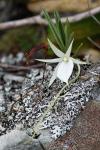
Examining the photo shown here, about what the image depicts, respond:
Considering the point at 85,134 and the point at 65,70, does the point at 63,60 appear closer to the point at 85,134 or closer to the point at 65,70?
the point at 65,70

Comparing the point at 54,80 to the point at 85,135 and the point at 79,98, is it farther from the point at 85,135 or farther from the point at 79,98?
the point at 85,135

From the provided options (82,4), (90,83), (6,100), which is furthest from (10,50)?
(90,83)

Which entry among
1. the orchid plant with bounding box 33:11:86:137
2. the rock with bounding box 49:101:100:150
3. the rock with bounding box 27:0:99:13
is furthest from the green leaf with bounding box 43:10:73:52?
the rock with bounding box 27:0:99:13

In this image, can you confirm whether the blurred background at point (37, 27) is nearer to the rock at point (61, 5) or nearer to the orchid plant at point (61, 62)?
the rock at point (61, 5)

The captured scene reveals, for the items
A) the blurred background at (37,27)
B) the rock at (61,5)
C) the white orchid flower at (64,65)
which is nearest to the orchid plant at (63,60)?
the white orchid flower at (64,65)

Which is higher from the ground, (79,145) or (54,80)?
(54,80)

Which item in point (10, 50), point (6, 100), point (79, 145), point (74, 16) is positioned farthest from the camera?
point (10, 50)

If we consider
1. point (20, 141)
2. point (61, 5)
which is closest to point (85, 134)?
point (20, 141)
